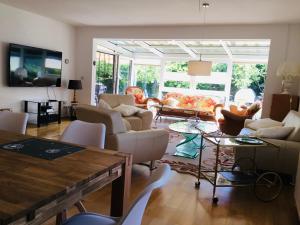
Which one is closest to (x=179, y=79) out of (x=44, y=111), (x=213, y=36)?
(x=213, y=36)

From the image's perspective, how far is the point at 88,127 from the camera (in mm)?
2211

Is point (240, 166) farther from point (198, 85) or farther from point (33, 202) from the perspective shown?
point (198, 85)

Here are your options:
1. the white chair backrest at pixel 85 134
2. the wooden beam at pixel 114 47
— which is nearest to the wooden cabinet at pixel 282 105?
the white chair backrest at pixel 85 134

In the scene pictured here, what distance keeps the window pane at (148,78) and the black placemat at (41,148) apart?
26.4ft

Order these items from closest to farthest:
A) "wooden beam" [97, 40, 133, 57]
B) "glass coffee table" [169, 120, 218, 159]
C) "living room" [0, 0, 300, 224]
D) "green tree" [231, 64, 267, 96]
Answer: "living room" [0, 0, 300, 224], "glass coffee table" [169, 120, 218, 159], "wooden beam" [97, 40, 133, 57], "green tree" [231, 64, 267, 96]

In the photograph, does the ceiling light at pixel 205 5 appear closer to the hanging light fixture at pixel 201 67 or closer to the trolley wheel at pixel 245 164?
the hanging light fixture at pixel 201 67

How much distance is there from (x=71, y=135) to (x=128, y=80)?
7.93 meters

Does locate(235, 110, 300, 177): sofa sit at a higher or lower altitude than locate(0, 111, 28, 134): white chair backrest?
lower

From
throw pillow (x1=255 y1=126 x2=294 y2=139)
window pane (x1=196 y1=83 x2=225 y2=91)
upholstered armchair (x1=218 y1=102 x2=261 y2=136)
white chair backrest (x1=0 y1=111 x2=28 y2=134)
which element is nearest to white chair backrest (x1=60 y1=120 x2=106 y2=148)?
white chair backrest (x1=0 y1=111 x2=28 y2=134)

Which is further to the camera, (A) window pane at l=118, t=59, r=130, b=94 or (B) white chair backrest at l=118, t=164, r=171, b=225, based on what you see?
(A) window pane at l=118, t=59, r=130, b=94

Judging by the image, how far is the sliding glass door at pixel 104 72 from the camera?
8.11 meters

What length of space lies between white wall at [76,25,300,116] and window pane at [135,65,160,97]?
3081 millimetres

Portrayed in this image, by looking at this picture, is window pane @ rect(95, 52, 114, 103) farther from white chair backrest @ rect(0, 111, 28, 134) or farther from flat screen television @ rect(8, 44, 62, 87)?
white chair backrest @ rect(0, 111, 28, 134)

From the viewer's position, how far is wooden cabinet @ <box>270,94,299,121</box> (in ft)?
16.5
